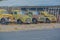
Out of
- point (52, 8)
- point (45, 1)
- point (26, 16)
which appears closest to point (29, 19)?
point (26, 16)

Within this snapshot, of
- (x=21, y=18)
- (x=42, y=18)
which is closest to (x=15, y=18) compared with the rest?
(x=21, y=18)

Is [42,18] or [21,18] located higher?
[21,18]

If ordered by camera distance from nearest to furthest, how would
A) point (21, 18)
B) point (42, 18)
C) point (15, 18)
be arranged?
point (21, 18) < point (15, 18) < point (42, 18)

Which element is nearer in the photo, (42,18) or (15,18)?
(15,18)

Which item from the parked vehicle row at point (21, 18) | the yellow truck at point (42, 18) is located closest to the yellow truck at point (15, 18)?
the parked vehicle row at point (21, 18)

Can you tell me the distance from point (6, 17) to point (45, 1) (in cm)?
1552

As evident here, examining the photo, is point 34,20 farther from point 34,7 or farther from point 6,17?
point 34,7

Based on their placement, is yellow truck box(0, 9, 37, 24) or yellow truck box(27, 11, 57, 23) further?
yellow truck box(27, 11, 57, 23)

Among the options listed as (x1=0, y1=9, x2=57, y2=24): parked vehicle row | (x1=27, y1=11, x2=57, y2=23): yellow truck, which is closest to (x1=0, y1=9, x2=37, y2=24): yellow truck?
(x1=0, y1=9, x2=57, y2=24): parked vehicle row

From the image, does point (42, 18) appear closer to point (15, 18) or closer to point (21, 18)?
point (21, 18)

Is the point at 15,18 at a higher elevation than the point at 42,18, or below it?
higher

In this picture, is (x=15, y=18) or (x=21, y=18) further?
(x=15, y=18)

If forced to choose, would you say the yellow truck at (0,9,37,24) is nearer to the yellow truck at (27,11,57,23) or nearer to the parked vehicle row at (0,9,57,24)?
the parked vehicle row at (0,9,57,24)

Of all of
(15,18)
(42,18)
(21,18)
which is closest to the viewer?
(21,18)
